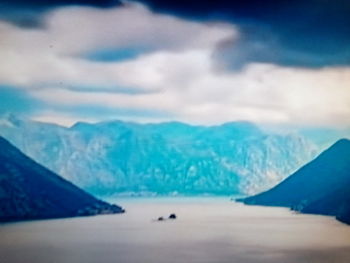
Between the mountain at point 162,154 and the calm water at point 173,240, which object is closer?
the calm water at point 173,240

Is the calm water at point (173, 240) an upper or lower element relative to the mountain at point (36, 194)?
lower

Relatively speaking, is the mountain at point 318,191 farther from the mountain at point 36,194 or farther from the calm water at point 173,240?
the mountain at point 36,194

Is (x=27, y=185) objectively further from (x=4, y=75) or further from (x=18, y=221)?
(x=4, y=75)

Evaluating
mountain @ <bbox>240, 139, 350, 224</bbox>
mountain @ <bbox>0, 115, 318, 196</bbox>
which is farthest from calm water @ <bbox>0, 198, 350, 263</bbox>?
mountain @ <bbox>0, 115, 318, 196</bbox>

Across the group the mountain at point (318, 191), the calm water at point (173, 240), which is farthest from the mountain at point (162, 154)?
the calm water at point (173, 240)

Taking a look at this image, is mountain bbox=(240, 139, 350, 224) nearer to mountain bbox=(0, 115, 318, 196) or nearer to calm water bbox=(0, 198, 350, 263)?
mountain bbox=(0, 115, 318, 196)

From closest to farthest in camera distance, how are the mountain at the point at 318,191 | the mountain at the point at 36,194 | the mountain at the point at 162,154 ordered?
the mountain at the point at 162,154
the mountain at the point at 36,194
the mountain at the point at 318,191

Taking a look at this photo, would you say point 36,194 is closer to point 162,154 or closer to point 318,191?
point 162,154
